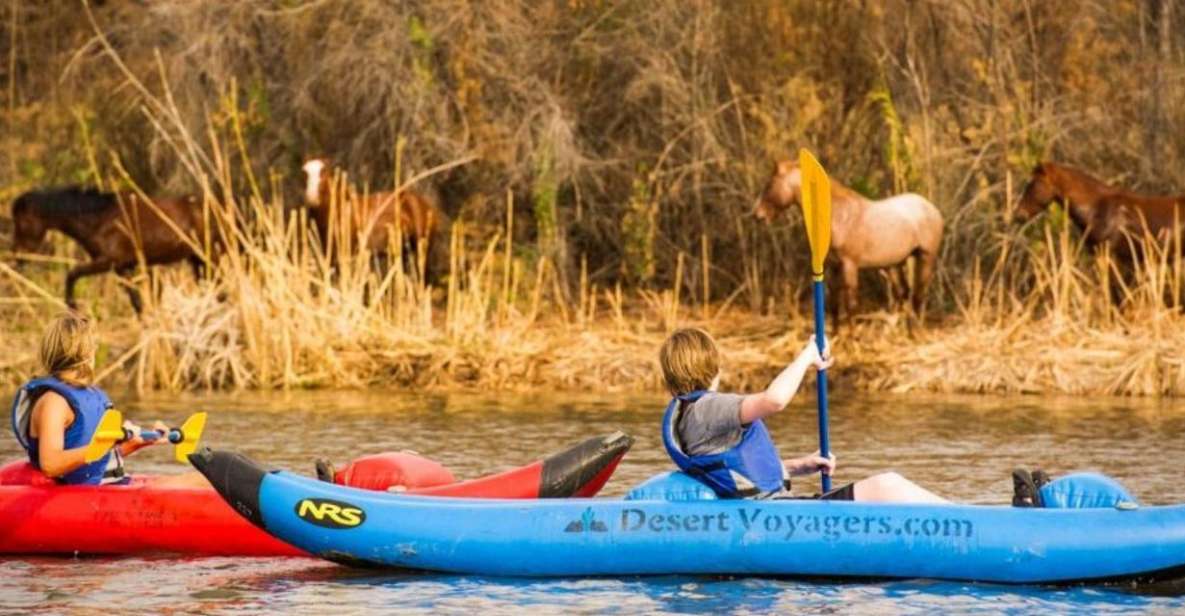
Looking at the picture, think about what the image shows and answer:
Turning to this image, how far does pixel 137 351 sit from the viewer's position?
18.8 meters

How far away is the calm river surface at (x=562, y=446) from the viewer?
926 cm

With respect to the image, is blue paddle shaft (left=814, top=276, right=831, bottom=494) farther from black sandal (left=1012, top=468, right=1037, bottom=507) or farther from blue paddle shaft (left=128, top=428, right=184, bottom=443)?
blue paddle shaft (left=128, top=428, right=184, bottom=443)

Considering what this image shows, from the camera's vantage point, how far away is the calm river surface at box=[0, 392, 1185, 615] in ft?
30.4

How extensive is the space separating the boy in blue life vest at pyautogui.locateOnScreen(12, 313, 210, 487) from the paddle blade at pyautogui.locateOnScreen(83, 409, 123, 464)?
0.03 meters

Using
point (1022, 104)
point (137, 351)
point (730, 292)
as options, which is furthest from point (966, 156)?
point (137, 351)

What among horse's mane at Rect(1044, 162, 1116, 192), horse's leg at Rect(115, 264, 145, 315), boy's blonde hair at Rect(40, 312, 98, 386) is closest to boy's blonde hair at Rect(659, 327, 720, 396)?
boy's blonde hair at Rect(40, 312, 98, 386)

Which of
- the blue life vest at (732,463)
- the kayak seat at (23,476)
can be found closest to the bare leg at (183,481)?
the kayak seat at (23,476)

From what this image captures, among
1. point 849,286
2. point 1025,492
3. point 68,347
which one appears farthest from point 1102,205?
point 68,347

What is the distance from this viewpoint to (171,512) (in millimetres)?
10570

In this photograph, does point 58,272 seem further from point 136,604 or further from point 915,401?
point 136,604

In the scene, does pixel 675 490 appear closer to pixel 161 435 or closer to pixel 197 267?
pixel 161 435

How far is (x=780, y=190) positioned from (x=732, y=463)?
1030 cm

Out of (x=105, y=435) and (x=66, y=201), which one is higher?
(x=66, y=201)

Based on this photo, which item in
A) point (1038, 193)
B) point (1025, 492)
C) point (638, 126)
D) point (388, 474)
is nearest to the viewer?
point (1025, 492)
